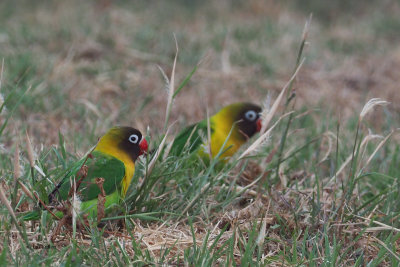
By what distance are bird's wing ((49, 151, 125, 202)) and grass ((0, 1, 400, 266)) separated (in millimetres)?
69

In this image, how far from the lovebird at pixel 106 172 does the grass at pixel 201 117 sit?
72mm

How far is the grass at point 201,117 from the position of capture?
2.52 m

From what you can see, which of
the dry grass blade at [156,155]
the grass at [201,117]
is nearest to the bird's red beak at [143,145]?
the grass at [201,117]

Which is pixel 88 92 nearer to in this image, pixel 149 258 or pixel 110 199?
pixel 110 199

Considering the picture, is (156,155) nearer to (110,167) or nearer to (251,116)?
(110,167)

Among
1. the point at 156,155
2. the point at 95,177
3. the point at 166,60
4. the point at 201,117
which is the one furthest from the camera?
the point at 166,60

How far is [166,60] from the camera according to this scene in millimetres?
6438

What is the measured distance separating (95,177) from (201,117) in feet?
7.77

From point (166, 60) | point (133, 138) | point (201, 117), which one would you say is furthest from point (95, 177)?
point (166, 60)

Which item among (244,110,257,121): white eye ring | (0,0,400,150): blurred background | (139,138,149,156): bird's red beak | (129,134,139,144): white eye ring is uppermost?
(129,134,139,144): white eye ring

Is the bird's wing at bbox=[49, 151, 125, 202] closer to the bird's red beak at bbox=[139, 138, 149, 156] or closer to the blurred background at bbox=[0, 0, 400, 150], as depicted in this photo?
the bird's red beak at bbox=[139, 138, 149, 156]

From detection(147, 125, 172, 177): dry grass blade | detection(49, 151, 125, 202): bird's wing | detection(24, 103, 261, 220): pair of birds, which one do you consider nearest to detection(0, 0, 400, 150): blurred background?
detection(24, 103, 261, 220): pair of birds

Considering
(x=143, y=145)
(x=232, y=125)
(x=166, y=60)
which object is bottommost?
(x=166, y=60)

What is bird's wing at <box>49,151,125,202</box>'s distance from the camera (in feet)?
8.55
